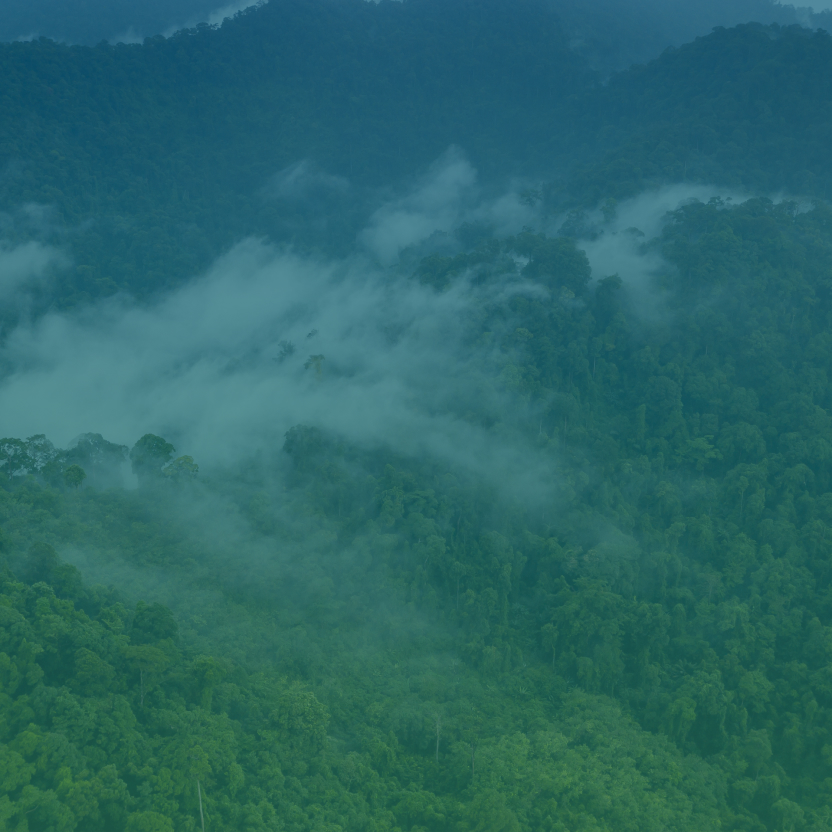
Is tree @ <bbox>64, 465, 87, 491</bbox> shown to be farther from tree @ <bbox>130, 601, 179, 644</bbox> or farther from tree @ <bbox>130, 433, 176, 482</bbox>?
tree @ <bbox>130, 601, 179, 644</bbox>

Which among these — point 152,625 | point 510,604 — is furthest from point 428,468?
point 152,625

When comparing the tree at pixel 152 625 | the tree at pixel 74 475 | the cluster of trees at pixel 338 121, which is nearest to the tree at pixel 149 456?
the tree at pixel 74 475

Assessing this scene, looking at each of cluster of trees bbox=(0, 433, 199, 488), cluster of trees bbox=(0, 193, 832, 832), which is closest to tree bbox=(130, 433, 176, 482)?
cluster of trees bbox=(0, 433, 199, 488)

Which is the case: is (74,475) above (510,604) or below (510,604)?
above

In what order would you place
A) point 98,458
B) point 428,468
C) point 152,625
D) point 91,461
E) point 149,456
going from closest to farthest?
point 152,625 → point 149,456 → point 91,461 → point 98,458 → point 428,468

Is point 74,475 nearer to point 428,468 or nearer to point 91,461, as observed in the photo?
point 91,461

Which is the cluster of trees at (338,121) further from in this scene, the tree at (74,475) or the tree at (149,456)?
the tree at (74,475)
